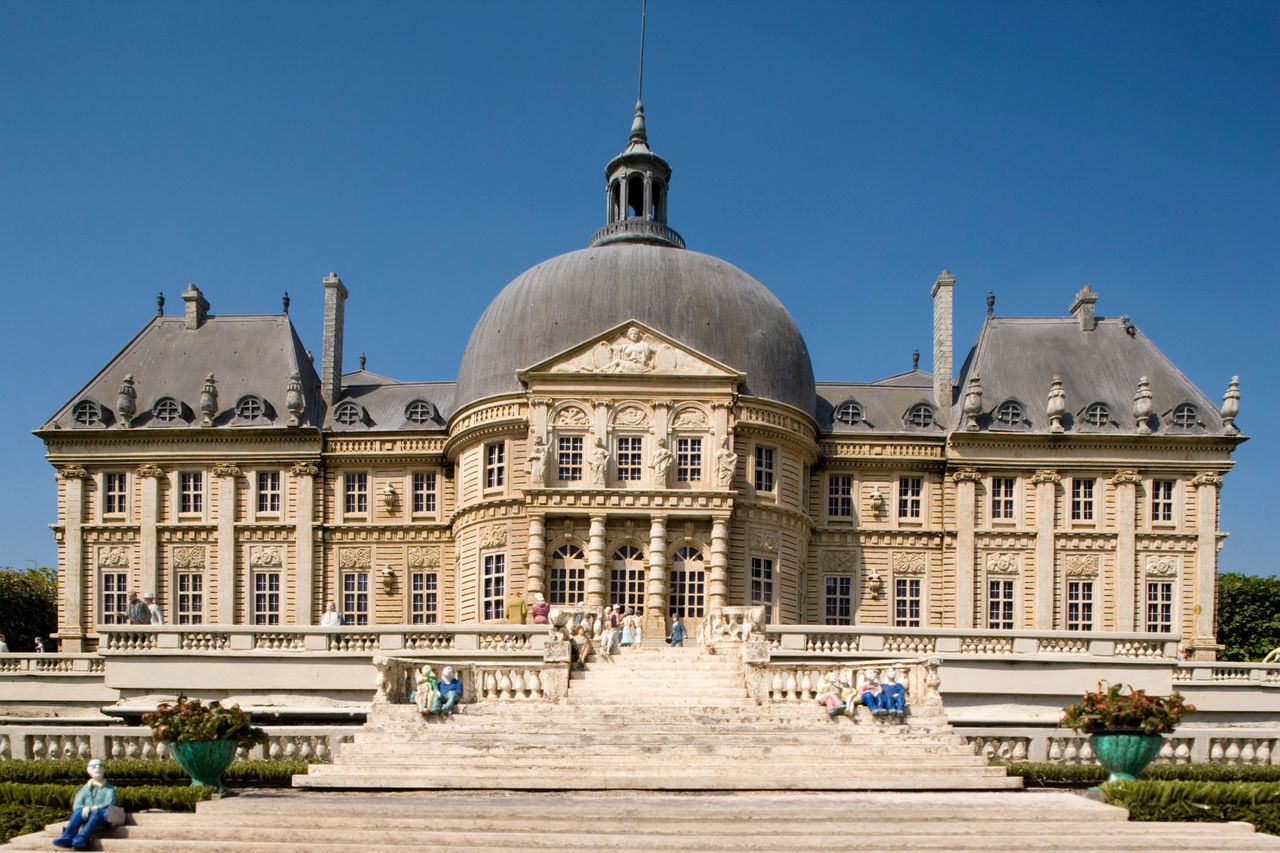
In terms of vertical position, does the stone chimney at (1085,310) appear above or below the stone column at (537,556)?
above

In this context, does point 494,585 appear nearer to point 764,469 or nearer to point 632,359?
point 632,359

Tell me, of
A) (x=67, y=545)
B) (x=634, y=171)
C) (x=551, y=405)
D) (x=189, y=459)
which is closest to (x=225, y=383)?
(x=189, y=459)

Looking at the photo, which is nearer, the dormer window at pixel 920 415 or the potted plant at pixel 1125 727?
the potted plant at pixel 1125 727

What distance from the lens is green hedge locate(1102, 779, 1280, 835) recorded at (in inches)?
787

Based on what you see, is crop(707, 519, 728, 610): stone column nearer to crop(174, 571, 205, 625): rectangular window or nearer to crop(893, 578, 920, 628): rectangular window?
crop(893, 578, 920, 628): rectangular window

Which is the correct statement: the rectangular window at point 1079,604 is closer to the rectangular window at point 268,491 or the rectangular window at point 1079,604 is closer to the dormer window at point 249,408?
the rectangular window at point 268,491

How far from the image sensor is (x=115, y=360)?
52.2m

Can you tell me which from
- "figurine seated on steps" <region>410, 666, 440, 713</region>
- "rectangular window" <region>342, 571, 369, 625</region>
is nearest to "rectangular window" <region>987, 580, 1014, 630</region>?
"rectangular window" <region>342, 571, 369, 625</region>

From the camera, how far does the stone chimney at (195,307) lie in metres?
54.3

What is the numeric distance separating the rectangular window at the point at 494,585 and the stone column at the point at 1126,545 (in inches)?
920

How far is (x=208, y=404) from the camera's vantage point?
161ft

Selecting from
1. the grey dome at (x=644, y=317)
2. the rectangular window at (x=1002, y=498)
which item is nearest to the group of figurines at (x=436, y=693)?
the grey dome at (x=644, y=317)

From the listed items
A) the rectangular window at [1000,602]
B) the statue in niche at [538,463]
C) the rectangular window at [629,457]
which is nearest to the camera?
the statue in niche at [538,463]

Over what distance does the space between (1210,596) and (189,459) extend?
39.8 meters
